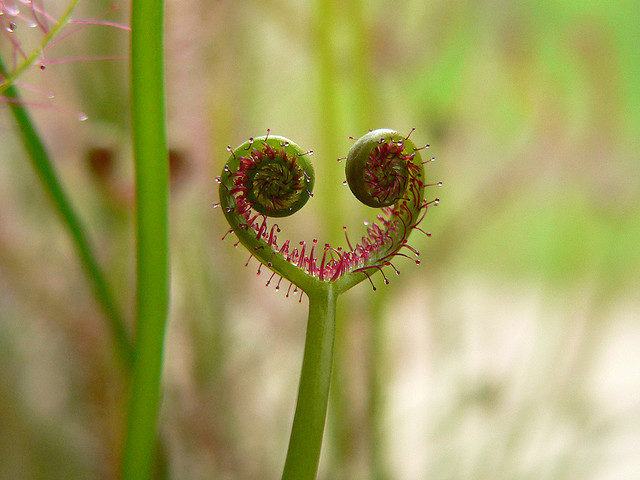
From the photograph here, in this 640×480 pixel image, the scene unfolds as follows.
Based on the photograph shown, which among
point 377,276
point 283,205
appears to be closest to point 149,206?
point 283,205

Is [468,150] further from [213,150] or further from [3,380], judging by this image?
[3,380]

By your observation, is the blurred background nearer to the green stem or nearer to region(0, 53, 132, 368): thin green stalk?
region(0, 53, 132, 368): thin green stalk

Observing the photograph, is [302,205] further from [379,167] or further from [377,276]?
[377,276]

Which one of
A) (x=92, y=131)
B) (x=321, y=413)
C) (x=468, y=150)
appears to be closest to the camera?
(x=321, y=413)

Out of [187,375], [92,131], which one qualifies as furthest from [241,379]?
[92,131]

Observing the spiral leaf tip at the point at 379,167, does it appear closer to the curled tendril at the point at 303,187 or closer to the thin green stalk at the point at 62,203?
the curled tendril at the point at 303,187

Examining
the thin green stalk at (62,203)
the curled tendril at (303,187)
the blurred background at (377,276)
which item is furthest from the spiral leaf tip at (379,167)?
the blurred background at (377,276)

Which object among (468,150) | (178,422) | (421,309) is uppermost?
(468,150)
